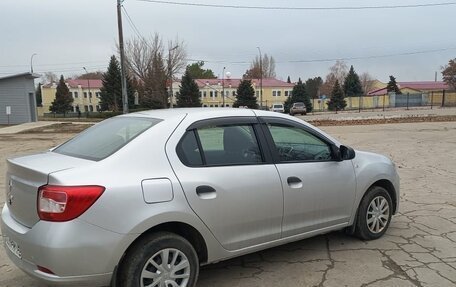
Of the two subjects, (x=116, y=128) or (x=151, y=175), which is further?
(x=116, y=128)

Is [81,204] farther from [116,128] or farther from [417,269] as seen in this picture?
[417,269]

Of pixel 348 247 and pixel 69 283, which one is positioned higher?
pixel 69 283

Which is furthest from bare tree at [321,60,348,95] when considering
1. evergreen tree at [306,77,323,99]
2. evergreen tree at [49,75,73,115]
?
evergreen tree at [49,75,73,115]

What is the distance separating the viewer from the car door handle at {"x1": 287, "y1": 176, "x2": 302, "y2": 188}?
13.5ft

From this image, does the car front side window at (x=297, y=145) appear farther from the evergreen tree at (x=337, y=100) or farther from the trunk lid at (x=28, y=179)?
the evergreen tree at (x=337, y=100)

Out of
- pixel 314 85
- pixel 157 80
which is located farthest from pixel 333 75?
pixel 157 80

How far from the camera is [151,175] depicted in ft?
11.0

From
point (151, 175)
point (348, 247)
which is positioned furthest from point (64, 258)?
point (348, 247)

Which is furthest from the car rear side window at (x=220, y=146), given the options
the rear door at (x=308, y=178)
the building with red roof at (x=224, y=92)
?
the building with red roof at (x=224, y=92)

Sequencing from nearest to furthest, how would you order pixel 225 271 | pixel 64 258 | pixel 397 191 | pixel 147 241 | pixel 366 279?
pixel 64 258
pixel 147 241
pixel 366 279
pixel 225 271
pixel 397 191

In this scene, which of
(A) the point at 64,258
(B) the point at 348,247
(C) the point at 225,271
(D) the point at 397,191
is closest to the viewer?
(A) the point at 64,258

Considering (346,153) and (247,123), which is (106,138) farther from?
(346,153)

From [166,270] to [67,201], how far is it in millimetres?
953

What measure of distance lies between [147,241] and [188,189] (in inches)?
20.0
